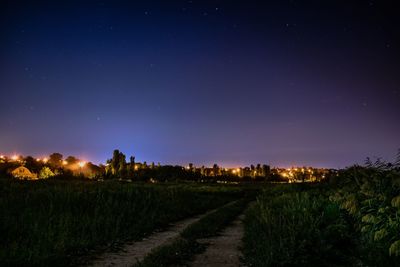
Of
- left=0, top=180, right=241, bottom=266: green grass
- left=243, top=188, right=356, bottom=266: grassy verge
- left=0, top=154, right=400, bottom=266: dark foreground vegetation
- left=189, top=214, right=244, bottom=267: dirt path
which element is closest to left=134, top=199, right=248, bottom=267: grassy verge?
left=0, top=154, right=400, bottom=266: dark foreground vegetation

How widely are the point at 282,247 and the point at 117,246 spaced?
5.41 metres

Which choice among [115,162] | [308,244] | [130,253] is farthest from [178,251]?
[115,162]

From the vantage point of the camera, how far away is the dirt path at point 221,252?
9.28 meters

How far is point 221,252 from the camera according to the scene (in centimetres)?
1067

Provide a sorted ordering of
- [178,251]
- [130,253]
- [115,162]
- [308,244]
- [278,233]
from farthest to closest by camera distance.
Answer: [115,162] → [130,253] → [278,233] → [178,251] → [308,244]

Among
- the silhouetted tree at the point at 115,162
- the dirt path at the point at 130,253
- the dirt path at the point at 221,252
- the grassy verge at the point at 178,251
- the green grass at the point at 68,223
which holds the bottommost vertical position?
the dirt path at the point at 130,253

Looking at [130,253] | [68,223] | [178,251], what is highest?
[68,223]

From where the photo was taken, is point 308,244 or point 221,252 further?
point 221,252

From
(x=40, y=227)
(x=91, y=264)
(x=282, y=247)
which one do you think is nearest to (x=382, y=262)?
(x=282, y=247)

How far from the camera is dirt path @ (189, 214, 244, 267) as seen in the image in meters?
9.28

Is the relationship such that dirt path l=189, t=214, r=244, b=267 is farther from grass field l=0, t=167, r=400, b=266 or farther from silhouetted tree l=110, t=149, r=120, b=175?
silhouetted tree l=110, t=149, r=120, b=175

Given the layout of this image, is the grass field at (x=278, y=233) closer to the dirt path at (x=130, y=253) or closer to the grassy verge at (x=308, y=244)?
the grassy verge at (x=308, y=244)

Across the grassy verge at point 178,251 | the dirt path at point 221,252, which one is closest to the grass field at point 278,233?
the grassy verge at point 178,251

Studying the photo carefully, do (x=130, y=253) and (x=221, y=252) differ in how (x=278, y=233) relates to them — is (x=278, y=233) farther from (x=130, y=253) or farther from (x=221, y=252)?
(x=130, y=253)
